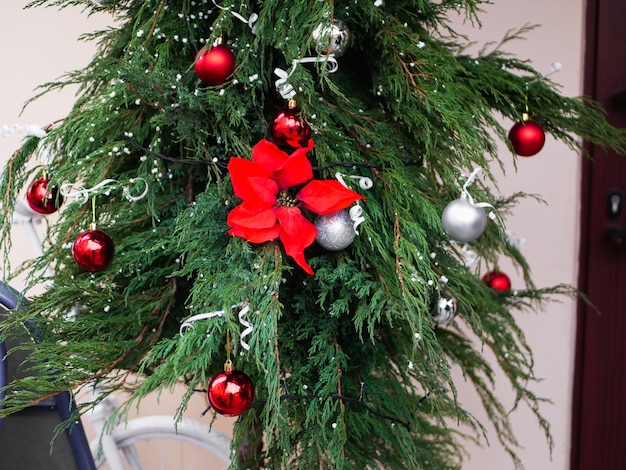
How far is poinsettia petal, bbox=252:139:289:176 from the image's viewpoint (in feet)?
1.80

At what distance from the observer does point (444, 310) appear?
656mm

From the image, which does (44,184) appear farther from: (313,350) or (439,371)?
(439,371)

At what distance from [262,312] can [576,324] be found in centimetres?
104

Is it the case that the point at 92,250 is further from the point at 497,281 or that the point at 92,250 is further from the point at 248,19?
the point at 497,281

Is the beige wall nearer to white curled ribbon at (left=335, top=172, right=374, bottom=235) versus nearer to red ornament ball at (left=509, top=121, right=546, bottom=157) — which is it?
red ornament ball at (left=509, top=121, right=546, bottom=157)

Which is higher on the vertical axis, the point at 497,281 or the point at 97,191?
the point at 97,191

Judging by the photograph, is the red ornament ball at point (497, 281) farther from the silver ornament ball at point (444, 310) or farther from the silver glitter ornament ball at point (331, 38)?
the silver glitter ornament ball at point (331, 38)

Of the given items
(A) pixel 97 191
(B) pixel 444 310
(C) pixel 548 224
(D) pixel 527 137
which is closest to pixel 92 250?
(A) pixel 97 191

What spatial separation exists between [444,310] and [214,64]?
35 centimetres

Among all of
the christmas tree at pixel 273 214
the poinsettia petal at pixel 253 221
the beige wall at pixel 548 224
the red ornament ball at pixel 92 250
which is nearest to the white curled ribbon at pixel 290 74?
the christmas tree at pixel 273 214

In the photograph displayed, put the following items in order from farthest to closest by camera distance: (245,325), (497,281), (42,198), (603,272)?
(603,272) < (497,281) < (42,198) < (245,325)

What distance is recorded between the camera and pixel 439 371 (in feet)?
1.82

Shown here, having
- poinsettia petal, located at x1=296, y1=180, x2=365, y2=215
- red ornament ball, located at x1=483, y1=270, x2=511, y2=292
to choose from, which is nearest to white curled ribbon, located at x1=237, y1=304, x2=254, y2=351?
poinsettia petal, located at x1=296, y1=180, x2=365, y2=215

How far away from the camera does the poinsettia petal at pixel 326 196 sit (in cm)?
54
